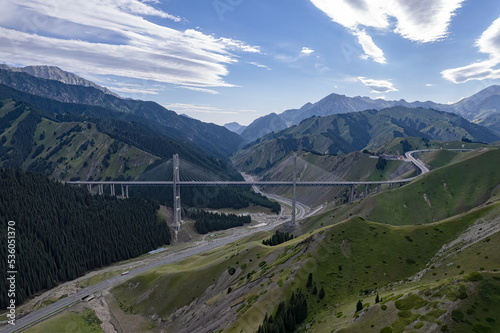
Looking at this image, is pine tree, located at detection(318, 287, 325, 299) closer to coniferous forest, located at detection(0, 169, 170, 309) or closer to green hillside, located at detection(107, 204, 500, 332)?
green hillside, located at detection(107, 204, 500, 332)

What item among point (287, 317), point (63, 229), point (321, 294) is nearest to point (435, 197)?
point (321, 294)

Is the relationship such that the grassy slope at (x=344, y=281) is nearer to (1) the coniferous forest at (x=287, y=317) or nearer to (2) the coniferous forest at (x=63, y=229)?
(1) the coniferous forest at (x=287, y=317)

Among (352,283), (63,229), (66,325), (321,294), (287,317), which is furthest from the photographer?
(63,229)

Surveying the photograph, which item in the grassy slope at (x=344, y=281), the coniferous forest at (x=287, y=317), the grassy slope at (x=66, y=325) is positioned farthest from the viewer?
the grassy slope at (x=66, y=325)

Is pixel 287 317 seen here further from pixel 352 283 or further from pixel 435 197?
pixel 435 197

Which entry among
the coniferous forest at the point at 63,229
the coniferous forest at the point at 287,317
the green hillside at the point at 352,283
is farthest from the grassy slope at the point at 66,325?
the coniferous forest at the point at 287,317

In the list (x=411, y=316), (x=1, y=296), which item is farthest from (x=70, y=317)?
(x=411, y=316)

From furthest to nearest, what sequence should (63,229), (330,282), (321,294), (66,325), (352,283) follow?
(63,229) < (66,325) < (330,282) < (352,283) < (321,294)

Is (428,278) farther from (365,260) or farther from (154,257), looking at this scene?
(154,257)

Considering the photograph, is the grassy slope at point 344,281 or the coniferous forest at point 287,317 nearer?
the grassy slope at point 344,281
